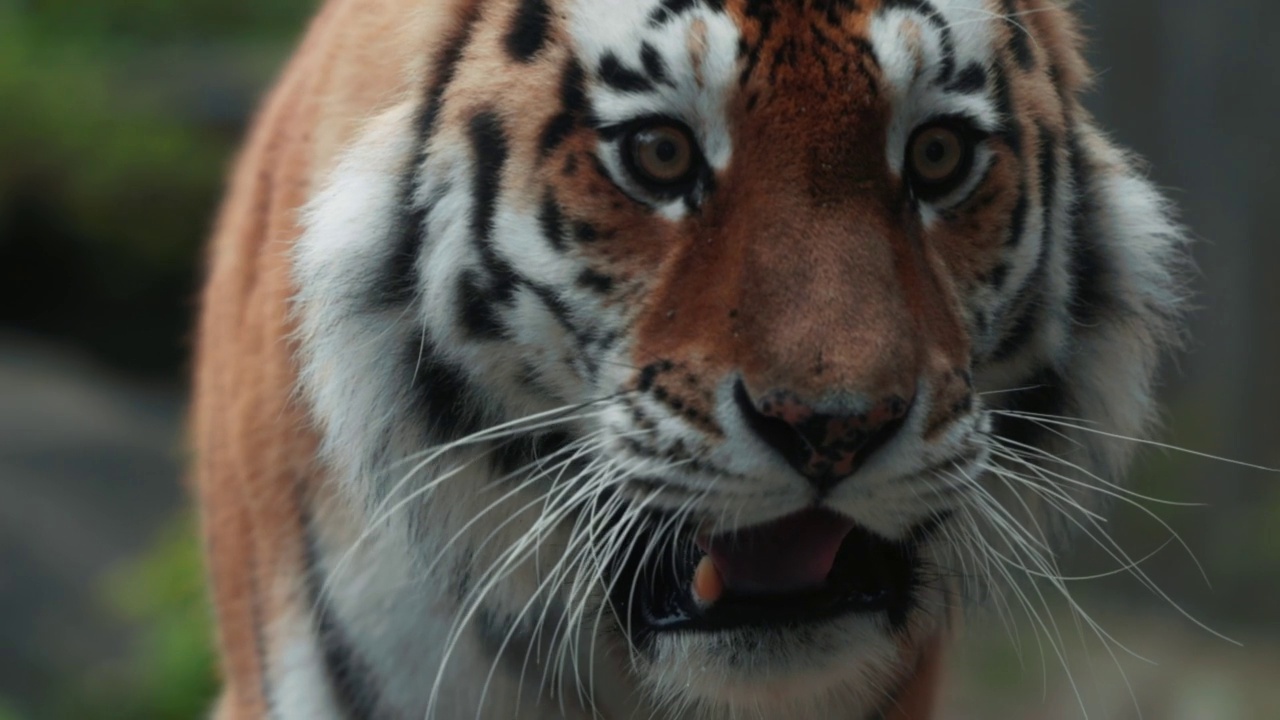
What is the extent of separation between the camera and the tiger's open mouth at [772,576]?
A: 1.47 metres

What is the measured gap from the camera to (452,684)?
5.80ft

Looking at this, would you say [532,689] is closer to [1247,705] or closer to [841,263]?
[841,263]

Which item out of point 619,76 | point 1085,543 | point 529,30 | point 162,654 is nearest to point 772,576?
point 619,76

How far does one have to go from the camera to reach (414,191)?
5.33ft

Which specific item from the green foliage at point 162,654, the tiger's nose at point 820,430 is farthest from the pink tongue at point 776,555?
the green foliage at point 162,654

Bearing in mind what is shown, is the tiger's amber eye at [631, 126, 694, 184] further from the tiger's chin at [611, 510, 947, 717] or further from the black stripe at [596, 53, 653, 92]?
the tiger's chin at [611, 510, 947, 717]

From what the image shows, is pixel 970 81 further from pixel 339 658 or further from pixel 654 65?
pixel 339 658

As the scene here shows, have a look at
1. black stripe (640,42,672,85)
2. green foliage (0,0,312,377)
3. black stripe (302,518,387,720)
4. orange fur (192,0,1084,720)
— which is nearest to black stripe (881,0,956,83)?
orange fur (192,0,1084,720)

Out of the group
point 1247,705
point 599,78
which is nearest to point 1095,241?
point 599,78

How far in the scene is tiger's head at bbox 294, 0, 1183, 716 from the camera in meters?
1.36

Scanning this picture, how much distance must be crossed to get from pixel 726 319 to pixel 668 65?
Answer: 26 cm

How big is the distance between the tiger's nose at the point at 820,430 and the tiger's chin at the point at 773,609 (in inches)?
5.7

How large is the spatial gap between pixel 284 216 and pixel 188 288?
5351 millimetres

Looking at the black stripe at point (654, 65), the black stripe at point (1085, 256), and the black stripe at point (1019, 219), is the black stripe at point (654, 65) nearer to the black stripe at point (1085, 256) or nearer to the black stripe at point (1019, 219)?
the black stripe at point (1019, 219)
